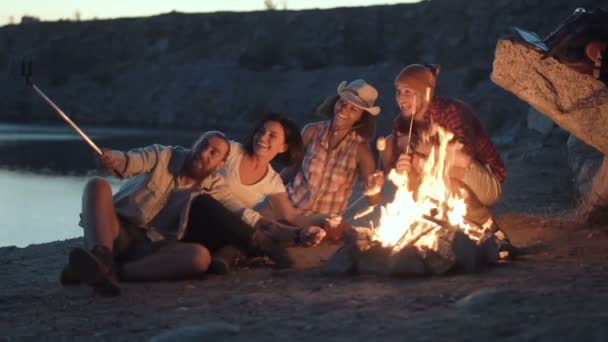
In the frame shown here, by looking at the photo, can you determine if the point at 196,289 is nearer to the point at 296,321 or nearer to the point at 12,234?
the point at 296,321

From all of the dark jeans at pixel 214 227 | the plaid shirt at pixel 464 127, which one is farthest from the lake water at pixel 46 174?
the plaid shirt at pixel 464 127

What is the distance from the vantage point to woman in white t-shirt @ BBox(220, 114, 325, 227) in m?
6.86

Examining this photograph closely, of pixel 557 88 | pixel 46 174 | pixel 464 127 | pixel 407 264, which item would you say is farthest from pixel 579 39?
pixel 46 174

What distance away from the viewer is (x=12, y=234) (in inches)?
474

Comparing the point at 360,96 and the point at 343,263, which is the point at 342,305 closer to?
the point at 343,263

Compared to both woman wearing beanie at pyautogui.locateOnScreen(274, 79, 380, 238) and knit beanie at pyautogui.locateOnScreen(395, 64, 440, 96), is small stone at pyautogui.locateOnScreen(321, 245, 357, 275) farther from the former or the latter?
knit beanie at pyautogui.locateOnScreen(395, 64, 440, 96)

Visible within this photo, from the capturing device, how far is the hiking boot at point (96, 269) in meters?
5.57

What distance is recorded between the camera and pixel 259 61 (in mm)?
→ 43844

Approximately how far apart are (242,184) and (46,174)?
13.7 metres

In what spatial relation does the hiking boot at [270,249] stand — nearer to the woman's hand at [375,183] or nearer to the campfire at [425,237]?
the campfire at [425,237]

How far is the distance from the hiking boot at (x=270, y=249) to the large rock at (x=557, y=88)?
2.14m

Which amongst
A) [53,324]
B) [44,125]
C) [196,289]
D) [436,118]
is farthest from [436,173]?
[44,125]

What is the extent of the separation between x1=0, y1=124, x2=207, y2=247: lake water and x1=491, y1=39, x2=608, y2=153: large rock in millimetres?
6123

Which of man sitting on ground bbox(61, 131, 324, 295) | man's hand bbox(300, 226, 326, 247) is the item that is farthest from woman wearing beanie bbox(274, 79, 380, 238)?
man sitting on ground bbox(61, 131, 324, 295)
